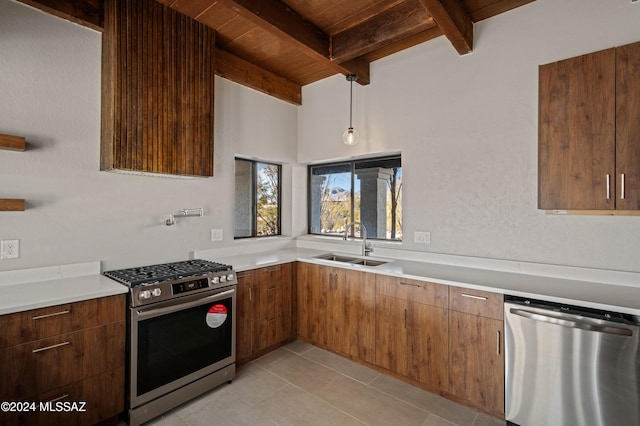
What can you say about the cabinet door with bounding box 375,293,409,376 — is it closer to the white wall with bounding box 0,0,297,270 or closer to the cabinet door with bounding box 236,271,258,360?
the cabinet door with bounding box 236,271,258,360

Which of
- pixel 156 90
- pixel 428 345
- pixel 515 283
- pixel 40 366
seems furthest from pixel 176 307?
pixel 515 283

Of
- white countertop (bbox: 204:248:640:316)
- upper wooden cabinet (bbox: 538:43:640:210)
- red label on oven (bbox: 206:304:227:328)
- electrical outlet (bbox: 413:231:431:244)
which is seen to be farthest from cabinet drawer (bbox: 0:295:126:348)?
upper wooden cabinet (bbox: 538:43:640:210)

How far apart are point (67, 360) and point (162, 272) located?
0.75 m

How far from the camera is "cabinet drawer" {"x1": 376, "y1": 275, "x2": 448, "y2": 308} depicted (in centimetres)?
234

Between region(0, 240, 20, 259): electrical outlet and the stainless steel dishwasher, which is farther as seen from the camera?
region(0, 240, 20, 259): electrical outlet

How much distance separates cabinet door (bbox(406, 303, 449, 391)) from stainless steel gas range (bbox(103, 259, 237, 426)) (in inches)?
57.6

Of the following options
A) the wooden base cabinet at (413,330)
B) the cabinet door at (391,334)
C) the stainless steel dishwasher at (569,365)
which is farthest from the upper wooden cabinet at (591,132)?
the cabinet door at (391,334)

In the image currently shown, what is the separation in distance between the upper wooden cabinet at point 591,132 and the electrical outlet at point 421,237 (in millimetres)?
1020

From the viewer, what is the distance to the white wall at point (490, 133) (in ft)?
7.18

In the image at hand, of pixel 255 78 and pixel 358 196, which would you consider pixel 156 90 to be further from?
pixel 358 196

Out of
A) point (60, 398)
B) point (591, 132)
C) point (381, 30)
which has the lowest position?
point (60, 398)

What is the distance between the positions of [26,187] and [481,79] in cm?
354

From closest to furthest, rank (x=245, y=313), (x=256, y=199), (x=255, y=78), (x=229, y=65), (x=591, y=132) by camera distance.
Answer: (x=591, y=132)
(x=245, y=313)
(x=229, y=65)
(x=255, y=78)
(x=256, y=199)

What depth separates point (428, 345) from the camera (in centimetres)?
241
